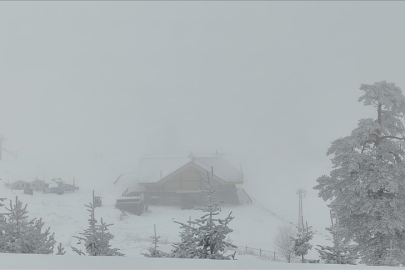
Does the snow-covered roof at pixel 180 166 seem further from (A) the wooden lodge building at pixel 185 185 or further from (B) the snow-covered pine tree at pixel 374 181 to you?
(B) the snow-covered pine tree at pixel 374 181

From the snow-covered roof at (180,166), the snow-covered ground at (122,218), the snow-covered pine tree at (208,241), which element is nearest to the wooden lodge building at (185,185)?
the snow-covered roof at (180,166)

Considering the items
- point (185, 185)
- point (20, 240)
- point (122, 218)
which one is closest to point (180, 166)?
point (185, 185)

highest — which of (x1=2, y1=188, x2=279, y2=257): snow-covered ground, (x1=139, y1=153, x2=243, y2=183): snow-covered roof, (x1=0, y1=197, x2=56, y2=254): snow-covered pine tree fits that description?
(x1=139, y1=153, x2=243, y2=183): snow-covered roof

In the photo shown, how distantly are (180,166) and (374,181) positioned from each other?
1339 inches

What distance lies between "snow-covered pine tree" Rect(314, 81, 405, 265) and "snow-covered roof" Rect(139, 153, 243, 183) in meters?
31.3

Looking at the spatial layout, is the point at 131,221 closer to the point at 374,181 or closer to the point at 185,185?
the point at 185,185

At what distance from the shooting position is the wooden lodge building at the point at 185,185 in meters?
40.0

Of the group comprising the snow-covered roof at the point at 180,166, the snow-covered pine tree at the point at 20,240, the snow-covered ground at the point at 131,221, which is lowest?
the snow-covered ground at the point at 131,221

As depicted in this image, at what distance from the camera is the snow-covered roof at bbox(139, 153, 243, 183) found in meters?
42.5

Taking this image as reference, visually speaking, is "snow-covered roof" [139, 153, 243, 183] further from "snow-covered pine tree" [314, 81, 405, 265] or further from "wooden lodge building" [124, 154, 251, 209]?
"snow-covered pine tree" [314, 81, 405, 265]

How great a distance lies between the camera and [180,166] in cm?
4250

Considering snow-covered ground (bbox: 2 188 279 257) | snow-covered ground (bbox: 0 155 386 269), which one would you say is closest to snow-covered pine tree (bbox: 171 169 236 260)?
snow-covered ground (bbox: 0 155 386 269)

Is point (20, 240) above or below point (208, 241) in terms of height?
below

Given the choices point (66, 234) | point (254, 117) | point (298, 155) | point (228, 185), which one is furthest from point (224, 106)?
point (66, 234)
